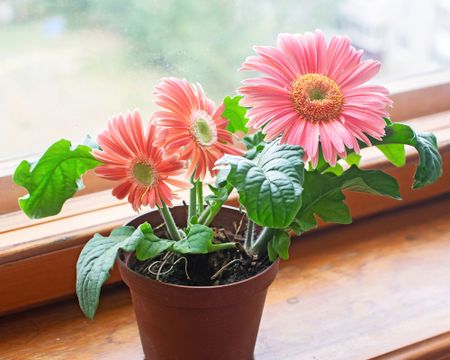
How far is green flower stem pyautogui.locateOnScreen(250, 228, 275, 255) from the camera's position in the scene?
2.43 feet

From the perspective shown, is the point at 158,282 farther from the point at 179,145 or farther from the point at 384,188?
the point at 384,188

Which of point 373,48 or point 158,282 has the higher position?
point 373,48

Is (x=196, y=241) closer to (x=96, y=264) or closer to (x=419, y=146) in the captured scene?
(x=96, y=264)

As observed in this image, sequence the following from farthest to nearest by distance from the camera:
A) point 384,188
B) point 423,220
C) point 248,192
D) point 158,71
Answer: point 423,220 → point 158,71 → point 384,188 → point 248,192

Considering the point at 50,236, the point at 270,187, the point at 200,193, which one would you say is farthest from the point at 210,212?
the point at 50,236

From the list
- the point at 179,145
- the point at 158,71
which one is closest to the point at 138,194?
the point at 179,145

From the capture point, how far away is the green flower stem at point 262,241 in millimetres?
739

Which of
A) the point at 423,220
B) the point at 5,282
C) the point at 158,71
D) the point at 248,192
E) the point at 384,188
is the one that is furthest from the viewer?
the point at 423,220

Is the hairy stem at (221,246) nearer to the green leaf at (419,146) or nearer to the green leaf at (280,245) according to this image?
the green leaf at (280,245)

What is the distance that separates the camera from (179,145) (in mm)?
680

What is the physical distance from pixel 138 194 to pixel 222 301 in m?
0.13

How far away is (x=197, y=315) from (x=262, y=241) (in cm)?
10

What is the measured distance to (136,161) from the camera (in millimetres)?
684

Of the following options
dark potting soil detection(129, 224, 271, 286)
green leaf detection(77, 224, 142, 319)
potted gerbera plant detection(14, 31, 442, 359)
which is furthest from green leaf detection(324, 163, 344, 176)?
green leaf detection(77, 224, 142, 319)
